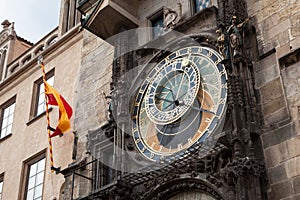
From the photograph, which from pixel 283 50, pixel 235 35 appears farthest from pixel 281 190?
pixel 235 35

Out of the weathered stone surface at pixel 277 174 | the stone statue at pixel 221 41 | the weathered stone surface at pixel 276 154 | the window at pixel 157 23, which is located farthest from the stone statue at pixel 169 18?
the weathered stone surface at pixel 277 174

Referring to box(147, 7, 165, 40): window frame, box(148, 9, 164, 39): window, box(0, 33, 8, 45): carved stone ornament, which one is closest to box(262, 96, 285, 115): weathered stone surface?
box(148, 9, 164, 39): window

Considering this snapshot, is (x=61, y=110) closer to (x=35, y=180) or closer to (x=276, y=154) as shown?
(x=35, y=180)

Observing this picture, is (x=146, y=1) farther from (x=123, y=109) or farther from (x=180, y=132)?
(x=180, y=132)

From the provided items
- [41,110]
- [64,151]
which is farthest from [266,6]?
[41,110]

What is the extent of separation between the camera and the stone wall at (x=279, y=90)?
830 centimetres

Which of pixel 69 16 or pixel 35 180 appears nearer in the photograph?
pixel 35 180

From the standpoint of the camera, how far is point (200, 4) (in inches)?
456

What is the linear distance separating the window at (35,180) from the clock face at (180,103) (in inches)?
138

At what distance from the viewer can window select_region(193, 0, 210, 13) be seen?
449 inches

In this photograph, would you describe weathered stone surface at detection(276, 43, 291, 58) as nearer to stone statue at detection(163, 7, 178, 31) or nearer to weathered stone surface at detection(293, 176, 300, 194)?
weathered stone surface at detection(293, 176, 300, 194)

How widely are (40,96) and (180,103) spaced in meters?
6.04

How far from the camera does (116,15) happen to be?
12.4 meters

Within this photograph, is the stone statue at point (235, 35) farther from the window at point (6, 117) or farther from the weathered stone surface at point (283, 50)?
the window at point (6, 117)
